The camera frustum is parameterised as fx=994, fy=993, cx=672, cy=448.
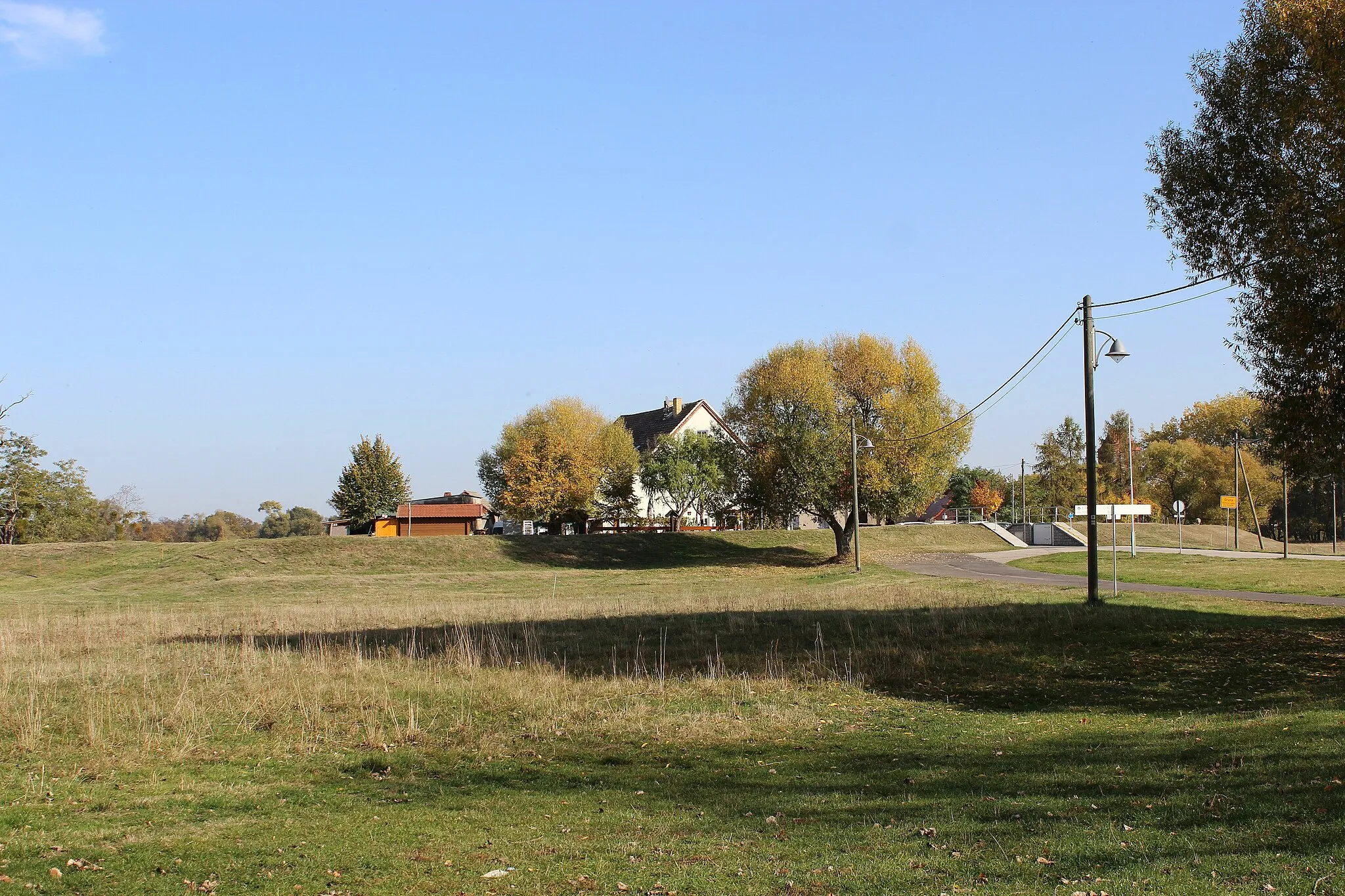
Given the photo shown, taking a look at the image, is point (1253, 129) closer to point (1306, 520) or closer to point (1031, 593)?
point (1031, 593)

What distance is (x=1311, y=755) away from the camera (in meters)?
10.1

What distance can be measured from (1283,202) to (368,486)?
81.1 meters

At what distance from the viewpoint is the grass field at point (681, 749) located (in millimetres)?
7402

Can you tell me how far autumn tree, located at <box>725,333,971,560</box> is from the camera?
53.9m

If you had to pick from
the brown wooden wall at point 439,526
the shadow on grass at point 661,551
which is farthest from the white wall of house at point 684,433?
the shadow on grass at point 661,551

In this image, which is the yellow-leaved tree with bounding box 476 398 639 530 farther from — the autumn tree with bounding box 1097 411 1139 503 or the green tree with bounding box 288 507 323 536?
the green tree with bounding box 288 507 323 536

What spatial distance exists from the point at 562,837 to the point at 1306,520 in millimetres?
116159

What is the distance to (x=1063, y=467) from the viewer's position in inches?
3730

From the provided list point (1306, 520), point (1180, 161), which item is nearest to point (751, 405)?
point (1180, 161)

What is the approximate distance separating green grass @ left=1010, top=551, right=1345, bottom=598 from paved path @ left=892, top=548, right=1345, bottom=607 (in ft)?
3.51

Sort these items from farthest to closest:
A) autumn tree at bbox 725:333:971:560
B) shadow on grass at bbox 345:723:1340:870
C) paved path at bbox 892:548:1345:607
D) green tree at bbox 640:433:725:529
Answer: green tree at bbox 640:433:725:529 < autumn tree at bbox 725:333:971:560 < paved path at bbox 892:548:1345:607 < shadow on grass at bbox 345:723:1340:870

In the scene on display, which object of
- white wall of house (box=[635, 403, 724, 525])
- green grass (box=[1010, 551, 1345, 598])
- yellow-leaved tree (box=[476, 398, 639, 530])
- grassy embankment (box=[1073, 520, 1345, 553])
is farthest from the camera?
white wall of house (box=[635, 403, 724, 525])

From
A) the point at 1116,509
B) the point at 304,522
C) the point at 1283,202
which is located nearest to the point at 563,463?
the point at 1116,509

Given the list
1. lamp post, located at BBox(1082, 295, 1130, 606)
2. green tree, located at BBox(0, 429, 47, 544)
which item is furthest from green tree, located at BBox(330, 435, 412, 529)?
lamp post, located at BBox(1082, 295, 1130, 606)
